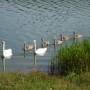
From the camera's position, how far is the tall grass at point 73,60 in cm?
1399

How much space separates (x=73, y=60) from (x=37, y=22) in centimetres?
1560

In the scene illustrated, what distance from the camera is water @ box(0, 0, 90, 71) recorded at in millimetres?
21031

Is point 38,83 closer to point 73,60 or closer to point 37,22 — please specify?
point 73,60

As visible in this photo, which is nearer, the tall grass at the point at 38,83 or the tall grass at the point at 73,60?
the tall grass at the point at 38,83

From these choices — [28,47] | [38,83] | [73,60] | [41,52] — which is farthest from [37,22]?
[38,83]

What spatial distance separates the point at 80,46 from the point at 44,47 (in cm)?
865

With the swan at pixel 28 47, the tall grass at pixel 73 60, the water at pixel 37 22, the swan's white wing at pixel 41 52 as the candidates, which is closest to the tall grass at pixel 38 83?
the tall grass at pixel 73 60

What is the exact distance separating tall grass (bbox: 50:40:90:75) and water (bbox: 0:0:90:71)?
333 centimetres

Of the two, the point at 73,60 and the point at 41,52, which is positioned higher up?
the point at 73,60

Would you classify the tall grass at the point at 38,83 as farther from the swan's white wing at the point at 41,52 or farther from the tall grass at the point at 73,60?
Result: the swan's white wing at the point at 41,52

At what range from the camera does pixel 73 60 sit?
560 inches

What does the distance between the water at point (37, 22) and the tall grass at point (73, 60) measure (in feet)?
10.9

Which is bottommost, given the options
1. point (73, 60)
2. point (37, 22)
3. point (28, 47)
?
point (28, 47)

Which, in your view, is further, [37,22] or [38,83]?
[37,22]
